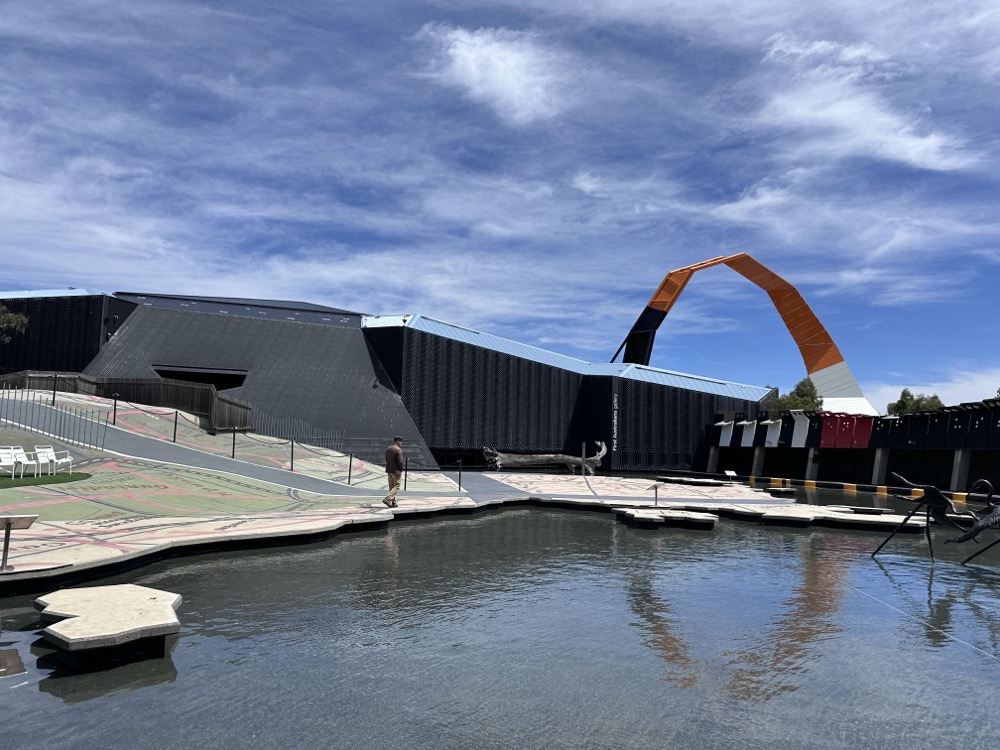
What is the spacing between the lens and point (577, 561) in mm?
11852

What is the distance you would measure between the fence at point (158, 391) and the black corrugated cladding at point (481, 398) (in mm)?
9847

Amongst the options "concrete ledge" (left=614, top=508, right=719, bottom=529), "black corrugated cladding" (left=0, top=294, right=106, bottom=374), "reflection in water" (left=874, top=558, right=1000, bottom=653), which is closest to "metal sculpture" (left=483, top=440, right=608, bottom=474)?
"black corrugated cladding" (left=0, top=294, right=106, bottom=374)

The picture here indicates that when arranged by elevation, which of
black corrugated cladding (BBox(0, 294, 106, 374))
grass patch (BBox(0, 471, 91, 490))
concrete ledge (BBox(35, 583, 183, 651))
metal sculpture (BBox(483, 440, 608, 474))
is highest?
black corrugated cladding (BBox(0, 294, 106, 374))

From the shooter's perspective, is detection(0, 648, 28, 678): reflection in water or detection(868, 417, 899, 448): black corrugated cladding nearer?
detection(0, 648, 28, 678): reflection in water

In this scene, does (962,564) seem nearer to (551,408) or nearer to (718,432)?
(551,408)

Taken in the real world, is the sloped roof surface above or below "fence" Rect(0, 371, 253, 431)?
above

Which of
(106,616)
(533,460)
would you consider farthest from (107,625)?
(533,460)

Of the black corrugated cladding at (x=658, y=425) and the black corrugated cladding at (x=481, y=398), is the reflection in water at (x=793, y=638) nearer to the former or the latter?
the black corrugated cladding at (x=481, y=398)

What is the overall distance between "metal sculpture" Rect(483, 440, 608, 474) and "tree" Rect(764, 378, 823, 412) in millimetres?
20147

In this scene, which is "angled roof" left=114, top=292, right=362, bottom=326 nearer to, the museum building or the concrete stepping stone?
the museum building

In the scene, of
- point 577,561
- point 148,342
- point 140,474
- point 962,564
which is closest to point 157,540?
point 577,561

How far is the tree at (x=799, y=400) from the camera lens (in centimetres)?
5803

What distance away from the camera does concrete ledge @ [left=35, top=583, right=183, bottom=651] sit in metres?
6.10

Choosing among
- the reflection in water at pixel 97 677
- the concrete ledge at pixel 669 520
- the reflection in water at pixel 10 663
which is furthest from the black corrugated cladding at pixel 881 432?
the reflection in water at pixel 10 663
